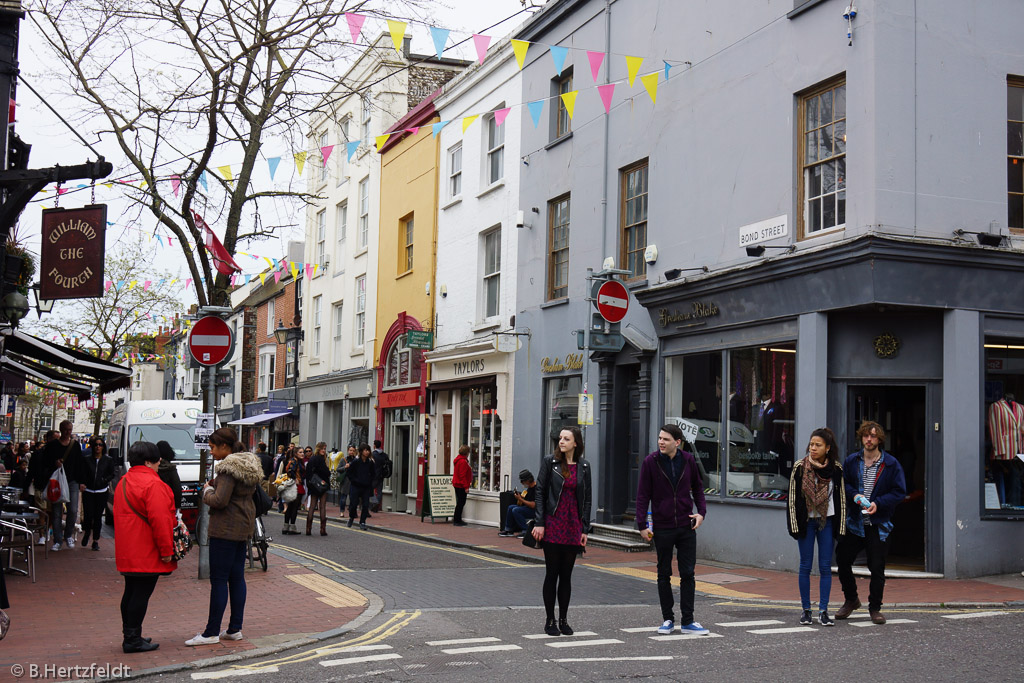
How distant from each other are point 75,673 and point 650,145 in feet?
41.9

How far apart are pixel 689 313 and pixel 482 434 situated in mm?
8668

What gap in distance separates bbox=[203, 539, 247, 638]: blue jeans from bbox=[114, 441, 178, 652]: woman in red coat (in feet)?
1.25

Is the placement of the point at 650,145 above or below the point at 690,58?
below

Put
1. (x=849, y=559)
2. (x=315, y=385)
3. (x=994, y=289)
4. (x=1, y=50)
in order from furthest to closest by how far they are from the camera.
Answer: (x=315, y=385) → (x=994, y=289) → (x=1, y=50) → (x=849, y=559)

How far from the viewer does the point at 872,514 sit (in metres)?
9.59

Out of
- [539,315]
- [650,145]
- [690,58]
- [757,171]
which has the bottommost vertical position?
[539,315]

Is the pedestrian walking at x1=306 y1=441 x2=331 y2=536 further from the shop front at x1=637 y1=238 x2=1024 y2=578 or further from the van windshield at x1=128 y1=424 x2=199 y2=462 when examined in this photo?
the shop front at x1=637 y1=238 x2=1024 y2=578

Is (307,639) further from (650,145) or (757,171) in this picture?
(650,145)

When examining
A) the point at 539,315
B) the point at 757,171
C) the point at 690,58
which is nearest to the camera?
the point at 757,171

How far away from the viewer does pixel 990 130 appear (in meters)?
13.0

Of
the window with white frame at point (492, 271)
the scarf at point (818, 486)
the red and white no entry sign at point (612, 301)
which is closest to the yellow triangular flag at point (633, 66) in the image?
the red and white no entry sign at point (612, 301)

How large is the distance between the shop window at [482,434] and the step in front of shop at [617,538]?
17.0 feet

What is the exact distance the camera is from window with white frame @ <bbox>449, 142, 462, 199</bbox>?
84.0ft

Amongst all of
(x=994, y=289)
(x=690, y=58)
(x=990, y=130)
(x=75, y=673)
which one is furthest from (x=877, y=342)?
(x=75, y=673)
